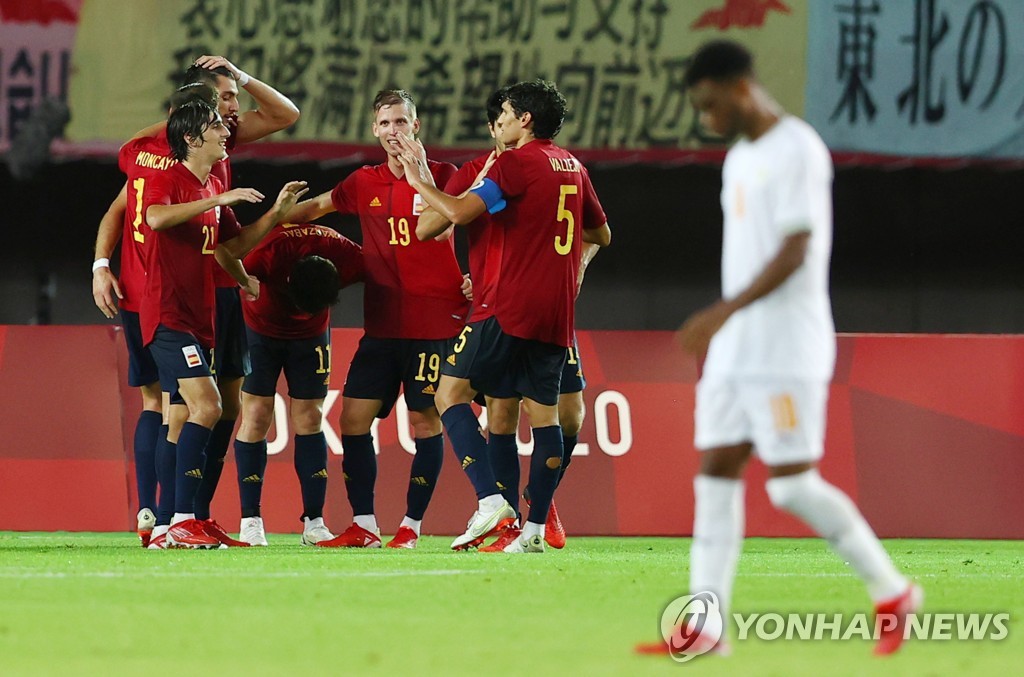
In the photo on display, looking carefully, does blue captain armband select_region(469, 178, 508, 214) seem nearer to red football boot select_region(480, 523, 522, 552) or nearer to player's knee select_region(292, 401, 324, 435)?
red football boot select_region(480, 523, 522, 552)

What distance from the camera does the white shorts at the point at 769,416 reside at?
463 cm

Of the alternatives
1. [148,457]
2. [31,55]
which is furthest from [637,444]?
[31,55]

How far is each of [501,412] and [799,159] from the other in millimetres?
3936

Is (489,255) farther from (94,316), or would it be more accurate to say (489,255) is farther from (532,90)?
(94,316)

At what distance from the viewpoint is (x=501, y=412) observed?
8.34m

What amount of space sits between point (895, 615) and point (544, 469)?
3.53 meters

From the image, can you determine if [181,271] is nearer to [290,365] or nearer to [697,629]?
[290,365]

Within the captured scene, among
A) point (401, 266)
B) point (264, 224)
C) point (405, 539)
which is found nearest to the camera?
point (264, 224)

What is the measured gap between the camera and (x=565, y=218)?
809cm

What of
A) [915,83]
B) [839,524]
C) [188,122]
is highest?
[915,83]

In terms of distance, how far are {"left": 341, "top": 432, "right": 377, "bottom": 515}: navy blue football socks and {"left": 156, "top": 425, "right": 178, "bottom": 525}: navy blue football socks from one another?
94 centimetres

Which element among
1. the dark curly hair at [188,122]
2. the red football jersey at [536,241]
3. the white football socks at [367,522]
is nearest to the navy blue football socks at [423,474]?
the white football socks at [367,522]

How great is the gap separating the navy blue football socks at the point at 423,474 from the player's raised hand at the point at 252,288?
3.73ft

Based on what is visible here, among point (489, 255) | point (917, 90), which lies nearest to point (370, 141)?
point (917, 90)
